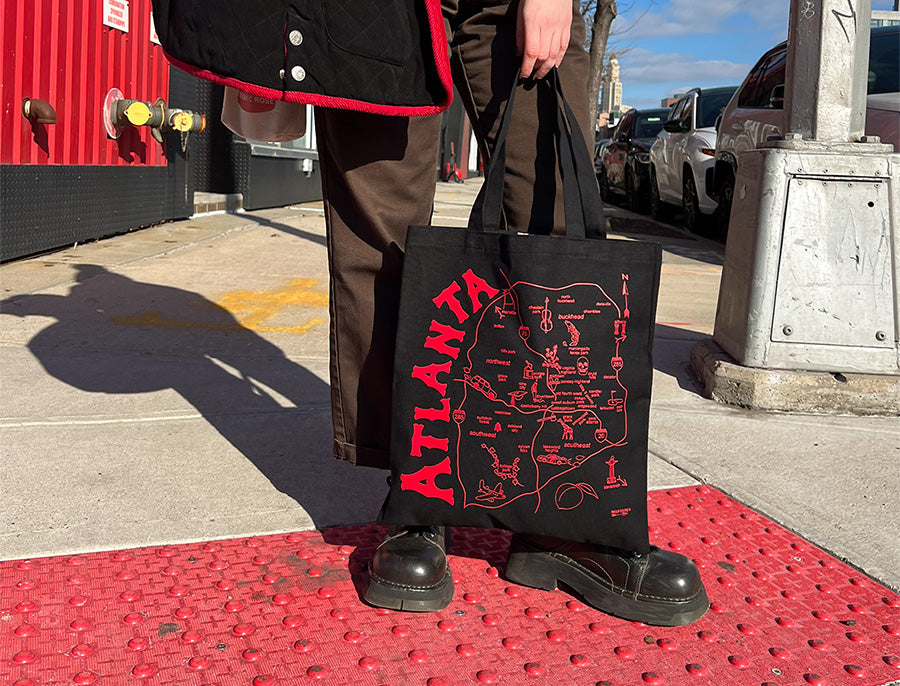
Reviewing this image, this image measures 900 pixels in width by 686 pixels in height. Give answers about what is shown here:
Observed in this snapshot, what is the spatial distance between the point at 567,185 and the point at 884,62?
580cm

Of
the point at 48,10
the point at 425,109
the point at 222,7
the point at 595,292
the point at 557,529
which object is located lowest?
the point at 557,529

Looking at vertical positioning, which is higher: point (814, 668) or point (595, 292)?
point (595, 292)

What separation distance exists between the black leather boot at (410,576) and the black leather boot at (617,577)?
191 millimetres

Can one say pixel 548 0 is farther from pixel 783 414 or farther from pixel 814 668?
pixel 783 414

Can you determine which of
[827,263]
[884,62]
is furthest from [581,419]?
[884,62]

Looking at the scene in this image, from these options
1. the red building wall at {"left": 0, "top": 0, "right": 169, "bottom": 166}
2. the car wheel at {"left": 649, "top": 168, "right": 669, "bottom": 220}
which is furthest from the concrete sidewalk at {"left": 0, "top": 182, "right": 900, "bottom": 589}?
the car wheel at {"left": 649, "top": 168, "right": 669, "bottom": 220}

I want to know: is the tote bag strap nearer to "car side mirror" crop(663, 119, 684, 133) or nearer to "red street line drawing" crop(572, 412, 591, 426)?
"red street line drawing" crop(572, 412, 591, 426)

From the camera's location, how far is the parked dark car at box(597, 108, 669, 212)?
587 inches

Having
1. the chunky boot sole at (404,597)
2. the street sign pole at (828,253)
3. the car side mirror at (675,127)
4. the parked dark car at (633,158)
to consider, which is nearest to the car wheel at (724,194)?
the car side mirror at (675,127)

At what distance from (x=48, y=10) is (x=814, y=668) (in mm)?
5670

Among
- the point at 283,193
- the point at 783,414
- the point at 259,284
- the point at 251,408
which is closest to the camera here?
the point at 251,408

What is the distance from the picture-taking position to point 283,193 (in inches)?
412

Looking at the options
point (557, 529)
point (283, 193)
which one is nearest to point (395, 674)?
point (557, 529)

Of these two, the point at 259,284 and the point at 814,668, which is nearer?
the point at 814,668
